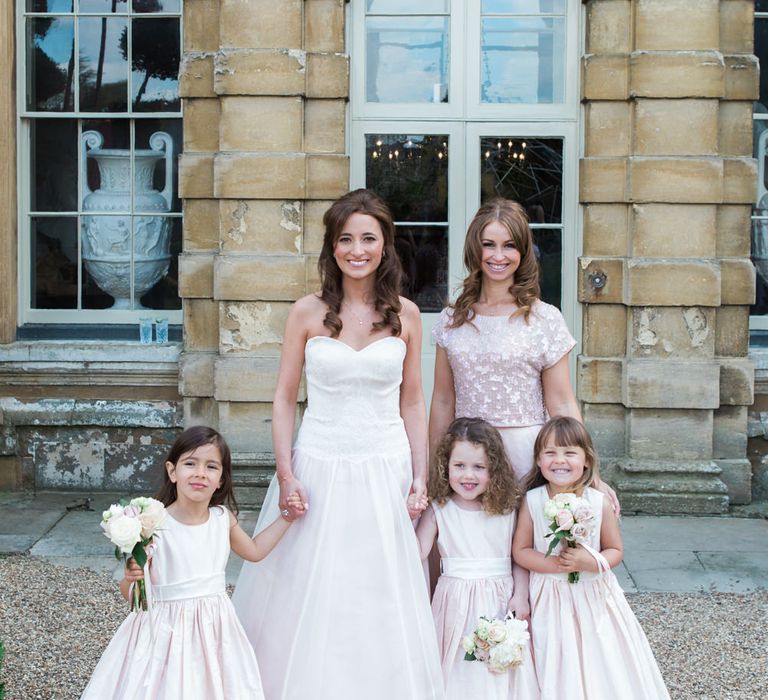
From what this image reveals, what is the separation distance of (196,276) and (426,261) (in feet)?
4.44

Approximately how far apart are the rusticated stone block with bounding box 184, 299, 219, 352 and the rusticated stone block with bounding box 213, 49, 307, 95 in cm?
122

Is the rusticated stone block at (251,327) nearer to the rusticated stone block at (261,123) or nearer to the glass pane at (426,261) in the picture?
the glass pane at (426,261)

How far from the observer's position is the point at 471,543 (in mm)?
3596

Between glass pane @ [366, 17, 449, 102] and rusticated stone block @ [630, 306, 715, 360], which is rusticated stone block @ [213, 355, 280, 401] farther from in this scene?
rusticated stone block @ [630, 306, 715, 360]

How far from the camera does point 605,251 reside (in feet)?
21.6

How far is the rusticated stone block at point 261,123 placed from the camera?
21.3ft

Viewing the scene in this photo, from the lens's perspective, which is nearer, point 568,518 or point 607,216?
point 568,518


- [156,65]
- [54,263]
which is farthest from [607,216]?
[54,263]

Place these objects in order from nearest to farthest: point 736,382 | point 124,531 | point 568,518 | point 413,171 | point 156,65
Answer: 1. point 124,531
2. point 568,518
3. point 736,382
4. point 413,171
5. point 156,65

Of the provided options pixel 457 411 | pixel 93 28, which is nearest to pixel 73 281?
pixel 93 28

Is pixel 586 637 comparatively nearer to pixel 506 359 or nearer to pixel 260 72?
pixel 506 359

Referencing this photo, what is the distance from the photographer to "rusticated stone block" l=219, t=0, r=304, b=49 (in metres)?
6.44

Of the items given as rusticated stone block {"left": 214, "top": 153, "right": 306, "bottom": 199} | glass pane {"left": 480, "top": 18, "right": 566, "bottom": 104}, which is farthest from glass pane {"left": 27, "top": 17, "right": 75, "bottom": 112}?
glass pane {"left": 480, "top": 18, "right": 566, "bottom": 104}

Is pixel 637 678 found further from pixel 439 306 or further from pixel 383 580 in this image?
pixel 439 306
